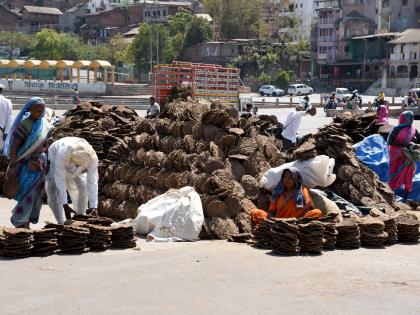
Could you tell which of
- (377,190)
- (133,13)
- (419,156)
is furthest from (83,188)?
(133,13)

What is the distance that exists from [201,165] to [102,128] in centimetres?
364

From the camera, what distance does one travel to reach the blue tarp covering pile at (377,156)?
38.7 feet

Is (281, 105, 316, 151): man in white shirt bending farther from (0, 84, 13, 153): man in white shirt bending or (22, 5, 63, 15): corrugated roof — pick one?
(22, 5, 63, 15): corrugated roof

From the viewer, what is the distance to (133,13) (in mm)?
104188

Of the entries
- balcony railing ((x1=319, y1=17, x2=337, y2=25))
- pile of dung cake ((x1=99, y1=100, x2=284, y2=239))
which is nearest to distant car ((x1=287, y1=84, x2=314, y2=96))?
balcony railing ((x1=319, y1=17, x2=337, y2=25))

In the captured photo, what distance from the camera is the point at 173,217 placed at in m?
8.19

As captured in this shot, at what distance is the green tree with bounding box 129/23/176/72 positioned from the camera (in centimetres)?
7950

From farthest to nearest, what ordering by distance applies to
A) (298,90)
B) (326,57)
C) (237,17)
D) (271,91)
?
(237,17) < (326,57) < (271,91) < (298,90)

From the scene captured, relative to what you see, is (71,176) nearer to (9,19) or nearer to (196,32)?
(196,32)

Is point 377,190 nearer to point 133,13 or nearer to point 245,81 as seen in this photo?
point 245,81

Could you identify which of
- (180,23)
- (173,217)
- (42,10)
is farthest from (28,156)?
(42,10)

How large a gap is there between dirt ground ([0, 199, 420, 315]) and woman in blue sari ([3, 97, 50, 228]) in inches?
36.7

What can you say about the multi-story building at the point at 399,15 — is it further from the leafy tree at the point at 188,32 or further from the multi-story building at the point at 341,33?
the leafy tree at the point at 188,32

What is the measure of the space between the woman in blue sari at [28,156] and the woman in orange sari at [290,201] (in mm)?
2343
